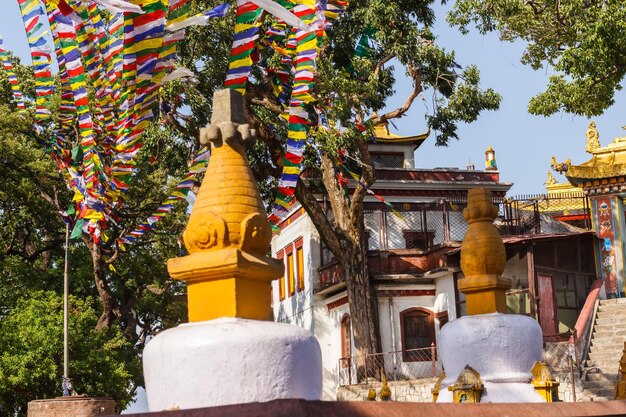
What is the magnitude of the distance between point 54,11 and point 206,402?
20.2ft

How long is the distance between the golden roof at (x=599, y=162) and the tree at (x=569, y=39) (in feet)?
44.3

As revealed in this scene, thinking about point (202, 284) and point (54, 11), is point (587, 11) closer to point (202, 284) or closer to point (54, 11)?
point (54, 11)

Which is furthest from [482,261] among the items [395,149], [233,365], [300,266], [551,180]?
[551,180]

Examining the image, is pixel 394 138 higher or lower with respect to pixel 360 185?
higher

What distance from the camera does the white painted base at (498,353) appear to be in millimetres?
6961

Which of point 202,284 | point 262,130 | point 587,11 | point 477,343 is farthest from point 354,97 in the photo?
point 202,284

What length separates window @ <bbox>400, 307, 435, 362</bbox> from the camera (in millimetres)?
30734

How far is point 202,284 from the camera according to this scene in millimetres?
4715

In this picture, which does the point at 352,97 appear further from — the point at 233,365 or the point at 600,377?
the point at 233,365

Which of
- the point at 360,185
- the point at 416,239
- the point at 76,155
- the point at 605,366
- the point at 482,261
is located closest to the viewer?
the point at 482,261

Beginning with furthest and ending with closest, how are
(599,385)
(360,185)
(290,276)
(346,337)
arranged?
(290,276) → (346,337) → (360,185) → (599,385)

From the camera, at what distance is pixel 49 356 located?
85.6 ft

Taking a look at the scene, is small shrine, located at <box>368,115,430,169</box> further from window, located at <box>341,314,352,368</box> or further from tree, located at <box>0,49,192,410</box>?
tree, located at <box>0,49,192,410</box>

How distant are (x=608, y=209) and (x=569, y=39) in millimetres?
15355
